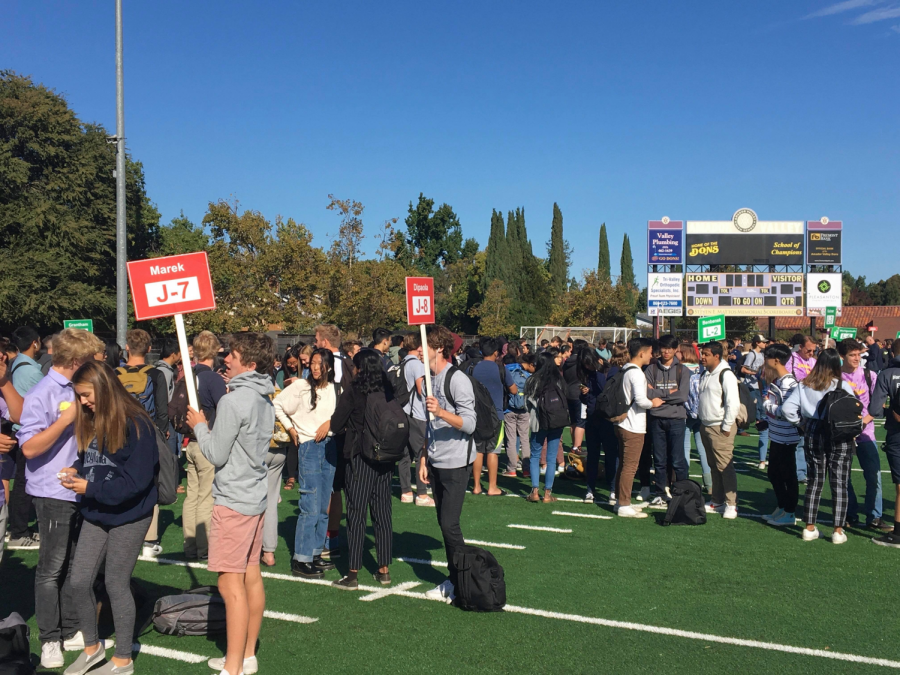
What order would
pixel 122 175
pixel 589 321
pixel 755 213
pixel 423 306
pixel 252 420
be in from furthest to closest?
1. pixel 589 321
2. pixel 755 213
3. pixel 122 175
4. pixel 423 306
5. pixel 252 420

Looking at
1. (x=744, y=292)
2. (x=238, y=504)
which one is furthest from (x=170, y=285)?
(x=744, y=292)

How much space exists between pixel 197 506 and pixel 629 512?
507cm

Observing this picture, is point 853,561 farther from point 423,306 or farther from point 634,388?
point 423,306

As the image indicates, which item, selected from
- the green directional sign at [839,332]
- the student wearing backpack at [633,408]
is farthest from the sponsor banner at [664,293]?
the student wearing backpack at [633,408]

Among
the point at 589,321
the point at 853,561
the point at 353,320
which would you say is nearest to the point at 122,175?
the point at 853,561

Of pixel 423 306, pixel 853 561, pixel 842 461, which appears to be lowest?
pixel 853 561

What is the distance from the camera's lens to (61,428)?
468 centimetres

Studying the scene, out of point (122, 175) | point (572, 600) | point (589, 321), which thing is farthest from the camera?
point (589, 321)

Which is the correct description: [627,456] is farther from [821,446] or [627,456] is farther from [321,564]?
[321,564]

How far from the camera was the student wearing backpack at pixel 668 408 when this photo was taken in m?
9.22

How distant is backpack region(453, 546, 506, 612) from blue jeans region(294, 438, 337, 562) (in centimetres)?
149

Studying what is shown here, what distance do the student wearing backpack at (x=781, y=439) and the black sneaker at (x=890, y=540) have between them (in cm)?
93

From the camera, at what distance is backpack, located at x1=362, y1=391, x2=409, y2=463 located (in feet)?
19.9

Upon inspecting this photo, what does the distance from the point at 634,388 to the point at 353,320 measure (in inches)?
1116
